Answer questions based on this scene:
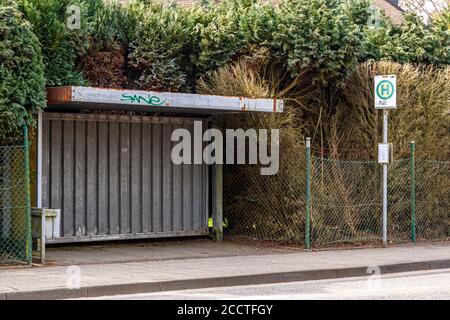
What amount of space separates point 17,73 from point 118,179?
352cm

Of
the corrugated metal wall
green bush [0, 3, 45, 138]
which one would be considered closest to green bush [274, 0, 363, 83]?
the corrugated metal wall

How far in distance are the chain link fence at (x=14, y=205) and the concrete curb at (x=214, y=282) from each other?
2387 mm

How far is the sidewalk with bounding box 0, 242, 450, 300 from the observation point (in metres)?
11.1

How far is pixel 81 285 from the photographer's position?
11.2 meters

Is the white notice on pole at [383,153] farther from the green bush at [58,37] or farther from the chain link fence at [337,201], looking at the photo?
the green bush at [58,37]

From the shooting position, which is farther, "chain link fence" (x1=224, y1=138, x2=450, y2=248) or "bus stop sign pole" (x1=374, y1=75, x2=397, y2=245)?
"bus stop sign pole" (x1=374, y1=75, x2=397, y2=245)

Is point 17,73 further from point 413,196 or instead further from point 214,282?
point 413,196

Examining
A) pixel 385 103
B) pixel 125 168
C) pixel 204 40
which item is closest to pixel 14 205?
pixel 125 168

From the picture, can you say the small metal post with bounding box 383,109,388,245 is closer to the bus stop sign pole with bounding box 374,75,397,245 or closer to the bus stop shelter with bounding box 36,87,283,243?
the bus stop sign pole with bounding box 374,75,397,245

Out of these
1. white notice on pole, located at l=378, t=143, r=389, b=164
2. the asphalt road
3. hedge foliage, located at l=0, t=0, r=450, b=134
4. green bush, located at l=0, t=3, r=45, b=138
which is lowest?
the asphalt road

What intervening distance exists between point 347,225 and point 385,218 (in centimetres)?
74

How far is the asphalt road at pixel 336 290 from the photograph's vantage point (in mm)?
10930

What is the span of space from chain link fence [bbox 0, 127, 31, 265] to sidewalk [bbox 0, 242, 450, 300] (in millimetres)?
775

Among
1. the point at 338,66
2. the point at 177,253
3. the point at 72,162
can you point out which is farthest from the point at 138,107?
the point at 338,66
